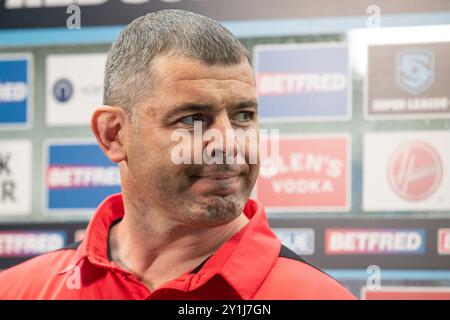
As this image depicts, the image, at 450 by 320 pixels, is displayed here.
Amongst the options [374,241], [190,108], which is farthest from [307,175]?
[190,108]

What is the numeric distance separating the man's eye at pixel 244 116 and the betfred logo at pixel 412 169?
713 millimetres

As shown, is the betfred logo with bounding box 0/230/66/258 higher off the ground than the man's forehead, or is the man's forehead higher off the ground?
the man's forehead

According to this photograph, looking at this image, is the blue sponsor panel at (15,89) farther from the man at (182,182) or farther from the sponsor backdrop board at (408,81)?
the sponsor backdrop board at (408,81)

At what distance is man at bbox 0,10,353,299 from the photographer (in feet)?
4.00

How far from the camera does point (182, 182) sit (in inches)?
49.2

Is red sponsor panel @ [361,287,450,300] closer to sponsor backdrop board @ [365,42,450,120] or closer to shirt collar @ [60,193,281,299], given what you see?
sponsor backdrop board @ [365,42,450,120]

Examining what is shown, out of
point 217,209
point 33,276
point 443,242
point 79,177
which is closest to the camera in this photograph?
point 217,209

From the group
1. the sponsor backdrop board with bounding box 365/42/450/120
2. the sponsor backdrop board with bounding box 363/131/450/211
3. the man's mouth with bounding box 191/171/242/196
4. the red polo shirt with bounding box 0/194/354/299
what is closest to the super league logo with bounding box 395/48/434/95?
the sponsor backdrop board with bounding box 365/42/450/120

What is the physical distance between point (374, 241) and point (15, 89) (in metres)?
1.11

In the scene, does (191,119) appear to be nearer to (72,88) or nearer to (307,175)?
(307,175)

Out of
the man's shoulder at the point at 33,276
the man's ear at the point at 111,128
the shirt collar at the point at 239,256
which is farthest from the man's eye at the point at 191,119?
the man's shoulder at the point at 33,276

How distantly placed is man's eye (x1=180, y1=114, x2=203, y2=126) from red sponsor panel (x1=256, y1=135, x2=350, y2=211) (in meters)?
0.65

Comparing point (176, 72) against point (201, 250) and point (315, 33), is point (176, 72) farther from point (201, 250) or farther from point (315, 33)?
point (315, 33)

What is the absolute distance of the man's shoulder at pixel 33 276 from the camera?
4.63 feet
